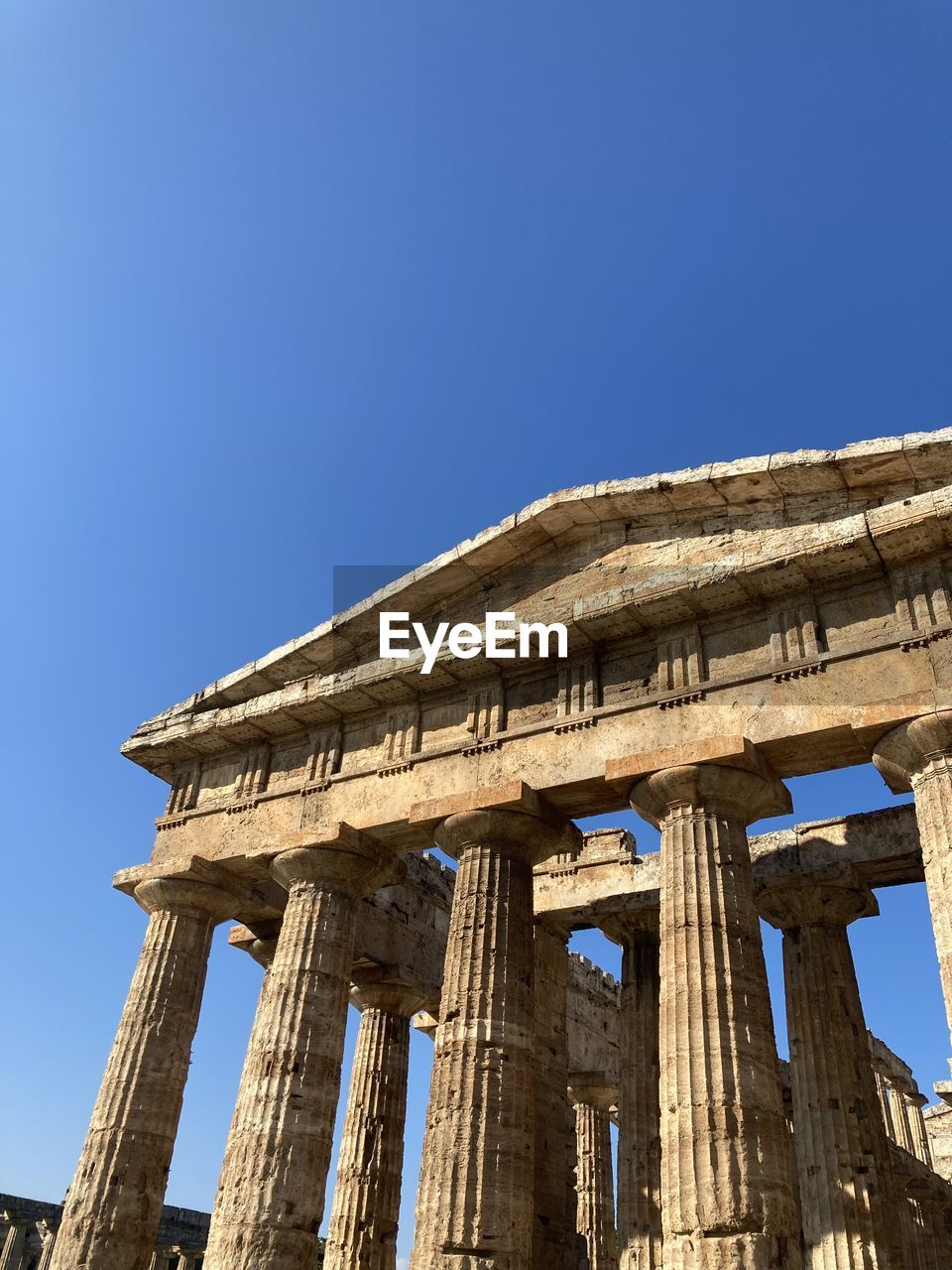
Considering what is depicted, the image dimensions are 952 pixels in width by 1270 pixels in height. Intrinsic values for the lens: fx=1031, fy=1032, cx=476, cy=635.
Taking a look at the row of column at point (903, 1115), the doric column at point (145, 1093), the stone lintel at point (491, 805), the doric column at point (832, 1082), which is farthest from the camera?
the row of column at point (903, 1115)

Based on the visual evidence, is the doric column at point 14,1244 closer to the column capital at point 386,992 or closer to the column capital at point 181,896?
the column capital at point 386,992

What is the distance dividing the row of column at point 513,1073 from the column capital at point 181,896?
0.04 m

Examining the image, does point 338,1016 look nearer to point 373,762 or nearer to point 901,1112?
point 373,762

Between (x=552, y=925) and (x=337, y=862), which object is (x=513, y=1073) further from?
(x=552, y=925)

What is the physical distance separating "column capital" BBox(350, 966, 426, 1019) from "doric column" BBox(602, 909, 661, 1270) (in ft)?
12.8

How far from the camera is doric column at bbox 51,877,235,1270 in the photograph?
555 inches

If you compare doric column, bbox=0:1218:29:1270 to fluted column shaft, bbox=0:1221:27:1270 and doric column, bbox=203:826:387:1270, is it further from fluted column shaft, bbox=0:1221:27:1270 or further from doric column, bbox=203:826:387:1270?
doric column, bbox=203:826:387:1270

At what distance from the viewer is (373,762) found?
15.5m

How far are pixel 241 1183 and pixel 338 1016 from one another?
2.37 metres

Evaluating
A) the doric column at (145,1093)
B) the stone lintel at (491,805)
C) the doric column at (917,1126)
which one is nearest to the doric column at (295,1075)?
the stone lintel at (491,805)

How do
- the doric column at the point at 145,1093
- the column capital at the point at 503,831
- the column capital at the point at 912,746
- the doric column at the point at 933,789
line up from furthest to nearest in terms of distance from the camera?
the doric column at the point at 145,1093 < the column capital at the point at 503,831 < the column capital at the point at 912,746 < the doric column at the point at 933,789

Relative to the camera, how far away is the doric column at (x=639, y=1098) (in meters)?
16.4

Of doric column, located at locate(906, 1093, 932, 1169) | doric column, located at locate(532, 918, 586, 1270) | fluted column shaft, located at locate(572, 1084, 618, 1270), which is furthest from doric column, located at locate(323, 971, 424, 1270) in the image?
doric column, located at locate(906, 1093, 932, 1169)

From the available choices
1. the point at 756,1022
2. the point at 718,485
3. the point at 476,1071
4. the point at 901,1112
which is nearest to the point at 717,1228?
the point at 756,1022
